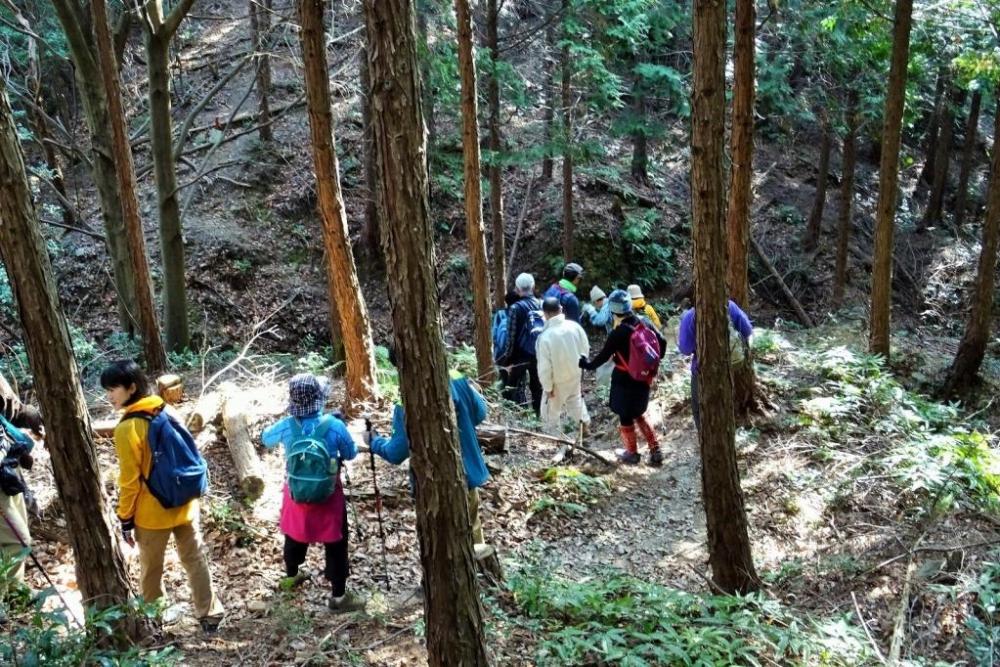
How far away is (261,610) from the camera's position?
18.6 feet

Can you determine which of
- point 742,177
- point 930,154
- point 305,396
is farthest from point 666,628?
point 930,154

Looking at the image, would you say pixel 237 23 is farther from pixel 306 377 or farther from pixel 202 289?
pixel 306 377

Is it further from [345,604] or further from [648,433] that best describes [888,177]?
[345,604]

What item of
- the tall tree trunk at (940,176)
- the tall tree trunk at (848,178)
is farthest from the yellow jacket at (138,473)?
the tall tree trunk at (940,176)

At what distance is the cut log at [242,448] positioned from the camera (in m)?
7.19

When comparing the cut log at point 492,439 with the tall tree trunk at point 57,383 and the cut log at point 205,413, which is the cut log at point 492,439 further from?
the tall tree trunk at point 57,383

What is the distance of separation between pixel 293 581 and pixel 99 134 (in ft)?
31.5

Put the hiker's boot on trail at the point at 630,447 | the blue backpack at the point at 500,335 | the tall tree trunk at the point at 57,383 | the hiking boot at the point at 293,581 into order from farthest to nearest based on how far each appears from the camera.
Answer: the blue backpack at the point at 500,335, the hiker's boot on trail at the point at 630,447, the hiking boot at the point at 293,581, the tall tree trunk at the point at 57,383

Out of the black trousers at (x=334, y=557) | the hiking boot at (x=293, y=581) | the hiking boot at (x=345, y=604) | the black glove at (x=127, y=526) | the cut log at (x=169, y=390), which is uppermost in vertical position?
the cut log at (x=169, y=390)

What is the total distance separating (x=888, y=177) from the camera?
456 inches

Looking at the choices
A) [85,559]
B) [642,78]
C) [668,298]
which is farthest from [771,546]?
[642,78]

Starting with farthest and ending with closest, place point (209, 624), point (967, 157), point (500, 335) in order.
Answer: point (967, 157) → point (500, 335) → point (209, 624)

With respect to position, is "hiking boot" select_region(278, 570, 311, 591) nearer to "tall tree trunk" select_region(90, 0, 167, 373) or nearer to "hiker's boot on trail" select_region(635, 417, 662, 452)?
"hiker's boot on trail" select_region(635, 417, 662, 452)

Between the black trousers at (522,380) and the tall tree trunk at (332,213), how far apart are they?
2.87 m
